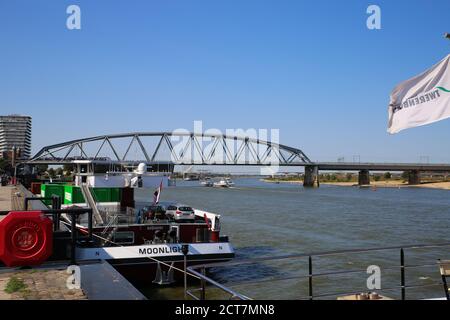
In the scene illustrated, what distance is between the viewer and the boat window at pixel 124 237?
732 inches

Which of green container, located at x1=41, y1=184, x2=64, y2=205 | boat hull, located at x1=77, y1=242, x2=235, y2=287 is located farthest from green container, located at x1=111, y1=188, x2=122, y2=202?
boat hull, located at x1=77, y1=242, x2=235, y2=287

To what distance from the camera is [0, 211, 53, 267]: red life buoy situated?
9797 mm

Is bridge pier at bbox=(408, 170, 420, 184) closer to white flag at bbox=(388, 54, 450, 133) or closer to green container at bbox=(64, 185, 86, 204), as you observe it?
green container at bbox=(64, 185, 86, 204)

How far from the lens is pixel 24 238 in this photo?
396 inches

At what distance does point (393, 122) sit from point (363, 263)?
16.3 metres

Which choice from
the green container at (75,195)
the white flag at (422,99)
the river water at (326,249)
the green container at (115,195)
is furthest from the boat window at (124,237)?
the white flag at (422,99)

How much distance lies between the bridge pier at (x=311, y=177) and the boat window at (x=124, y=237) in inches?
5513

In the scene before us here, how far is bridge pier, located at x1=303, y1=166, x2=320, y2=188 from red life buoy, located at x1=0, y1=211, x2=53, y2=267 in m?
149

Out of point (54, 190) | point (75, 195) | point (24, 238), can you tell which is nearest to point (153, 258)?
point (75, 195)

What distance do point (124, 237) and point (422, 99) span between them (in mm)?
14172
